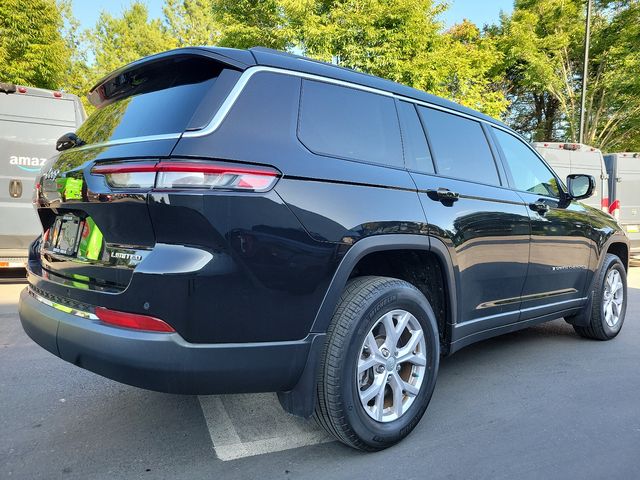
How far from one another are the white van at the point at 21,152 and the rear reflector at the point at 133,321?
5372 millimetres

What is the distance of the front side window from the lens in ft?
12.6

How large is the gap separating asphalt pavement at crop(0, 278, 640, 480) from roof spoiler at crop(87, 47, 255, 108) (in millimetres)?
1840

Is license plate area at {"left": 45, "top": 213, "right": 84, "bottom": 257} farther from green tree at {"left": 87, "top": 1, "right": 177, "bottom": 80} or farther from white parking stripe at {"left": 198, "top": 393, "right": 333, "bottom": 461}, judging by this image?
green tree at {"left": 87, "top": 1, "right": 177, "bottom": 80}

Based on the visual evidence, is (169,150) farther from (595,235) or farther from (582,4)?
(582,4)

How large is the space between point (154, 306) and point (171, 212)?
1.24ft

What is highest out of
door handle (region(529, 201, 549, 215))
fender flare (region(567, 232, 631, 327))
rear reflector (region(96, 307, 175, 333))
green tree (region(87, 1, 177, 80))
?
green tree (region(87, 1, 177, 80))

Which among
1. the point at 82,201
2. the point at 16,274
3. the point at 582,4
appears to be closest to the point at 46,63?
the point at 16,274

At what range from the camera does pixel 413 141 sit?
2984 mm

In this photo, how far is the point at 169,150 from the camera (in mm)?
2023

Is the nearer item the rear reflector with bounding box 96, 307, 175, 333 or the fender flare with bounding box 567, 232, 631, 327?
the rear reflector with bounding box 96, 307, 175, 333

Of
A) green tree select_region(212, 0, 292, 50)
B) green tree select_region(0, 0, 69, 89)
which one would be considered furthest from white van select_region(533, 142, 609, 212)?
green tree select_region(0, 0, 69, 89)

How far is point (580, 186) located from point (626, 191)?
25.4 feet

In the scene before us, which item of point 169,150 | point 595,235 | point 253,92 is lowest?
point 595,235

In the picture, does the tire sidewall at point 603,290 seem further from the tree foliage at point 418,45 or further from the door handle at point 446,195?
the tree foliage at point 418,45
